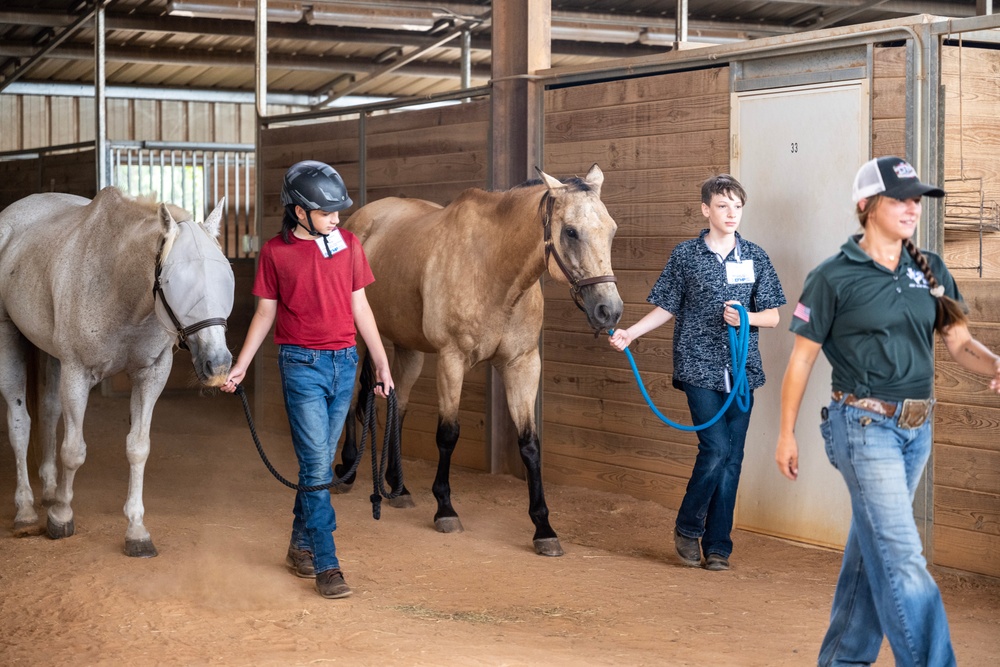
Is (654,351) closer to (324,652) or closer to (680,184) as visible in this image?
(680,184)

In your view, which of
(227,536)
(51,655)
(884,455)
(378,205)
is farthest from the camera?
(378,205)

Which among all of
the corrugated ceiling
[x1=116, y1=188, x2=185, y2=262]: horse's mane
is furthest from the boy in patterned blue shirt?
the corrugated ceiling

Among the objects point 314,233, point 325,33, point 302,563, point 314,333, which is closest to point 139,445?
point 302,563

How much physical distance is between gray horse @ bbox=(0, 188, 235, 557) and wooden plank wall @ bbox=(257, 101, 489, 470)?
218 centimetres

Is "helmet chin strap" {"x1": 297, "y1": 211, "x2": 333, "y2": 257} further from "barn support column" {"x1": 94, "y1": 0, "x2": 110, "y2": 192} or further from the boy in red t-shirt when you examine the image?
"barn support column" {"x1": 94, "y1": 0, "x2": 110, "y2": 192}

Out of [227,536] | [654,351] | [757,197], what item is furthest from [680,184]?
[227,536]

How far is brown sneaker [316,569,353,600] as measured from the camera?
3789mm

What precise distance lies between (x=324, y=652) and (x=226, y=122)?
12.1 m

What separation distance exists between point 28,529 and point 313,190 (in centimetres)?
228

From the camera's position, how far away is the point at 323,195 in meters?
3.61

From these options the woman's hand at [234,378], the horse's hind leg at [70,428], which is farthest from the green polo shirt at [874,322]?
the horse's hind leg at [70,428]

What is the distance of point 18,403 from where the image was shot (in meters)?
4.95

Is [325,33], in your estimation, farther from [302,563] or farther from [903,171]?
[903,171]

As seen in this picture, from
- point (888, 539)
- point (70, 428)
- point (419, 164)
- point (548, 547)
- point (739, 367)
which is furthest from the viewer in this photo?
point (419, 164)
